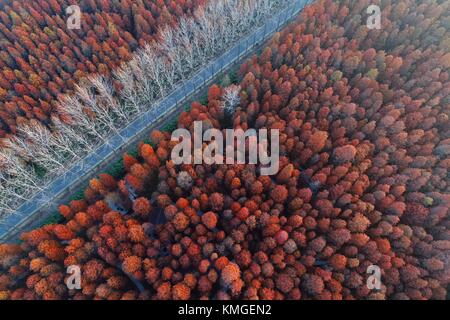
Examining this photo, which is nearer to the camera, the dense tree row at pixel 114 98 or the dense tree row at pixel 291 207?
the dense tree row at pixel 291 207

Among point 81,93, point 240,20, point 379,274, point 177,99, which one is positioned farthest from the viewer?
point 240,20

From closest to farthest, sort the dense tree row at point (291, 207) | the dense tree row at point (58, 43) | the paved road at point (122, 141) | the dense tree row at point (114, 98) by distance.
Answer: the dense tree row at point (291, 207) < the dense tree row at point (114, 98) < the paved road at point (122, 141) < the dense tree row at point (58, 43)

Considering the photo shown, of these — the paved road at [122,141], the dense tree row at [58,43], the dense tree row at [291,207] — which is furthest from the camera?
the dense tree row at [58,43]

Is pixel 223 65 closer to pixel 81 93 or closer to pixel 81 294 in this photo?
pixel 81 93

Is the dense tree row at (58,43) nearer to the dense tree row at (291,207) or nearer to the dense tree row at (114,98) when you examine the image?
the dense tree row at (114,98)

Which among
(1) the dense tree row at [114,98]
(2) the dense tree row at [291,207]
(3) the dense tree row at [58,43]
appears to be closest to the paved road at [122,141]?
(1) the dense tree row at [114,98]

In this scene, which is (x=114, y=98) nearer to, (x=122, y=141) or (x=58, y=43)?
(x=122, y=141)

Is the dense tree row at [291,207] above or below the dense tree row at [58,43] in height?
below
